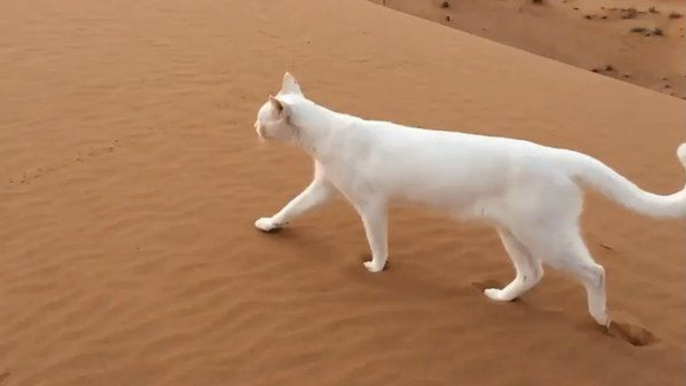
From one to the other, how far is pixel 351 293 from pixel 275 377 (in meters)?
0.92

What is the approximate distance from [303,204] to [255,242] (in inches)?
20.8

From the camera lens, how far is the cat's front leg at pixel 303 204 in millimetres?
5375

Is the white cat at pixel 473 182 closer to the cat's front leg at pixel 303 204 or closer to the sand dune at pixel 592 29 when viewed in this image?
the cat's front leg at pixel 303 204

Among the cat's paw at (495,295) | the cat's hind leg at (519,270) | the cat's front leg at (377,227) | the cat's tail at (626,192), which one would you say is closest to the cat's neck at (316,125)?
the cat's front leg at (377,227)

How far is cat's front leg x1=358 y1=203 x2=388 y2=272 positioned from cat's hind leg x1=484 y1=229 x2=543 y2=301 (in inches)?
28.2

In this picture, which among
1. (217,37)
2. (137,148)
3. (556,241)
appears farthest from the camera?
(217,37)

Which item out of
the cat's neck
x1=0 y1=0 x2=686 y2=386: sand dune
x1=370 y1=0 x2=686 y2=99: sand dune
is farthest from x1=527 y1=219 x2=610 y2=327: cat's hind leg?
x1=370 y1=0 x2=686 y2=99: sand dune

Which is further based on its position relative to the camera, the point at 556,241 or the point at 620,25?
the point at 620,25

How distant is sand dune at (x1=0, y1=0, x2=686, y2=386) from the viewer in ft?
15.2

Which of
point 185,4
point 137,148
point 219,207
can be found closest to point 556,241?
point 219,207

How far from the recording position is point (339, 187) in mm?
5082

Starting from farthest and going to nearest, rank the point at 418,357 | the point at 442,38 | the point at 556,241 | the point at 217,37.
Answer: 1. the point at 442,38
2. the point at 217,37
3. the point at 418,357
4. the point at 556,241

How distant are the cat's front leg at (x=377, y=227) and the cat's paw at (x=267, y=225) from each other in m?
0.87

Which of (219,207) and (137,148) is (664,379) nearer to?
(219,207)
